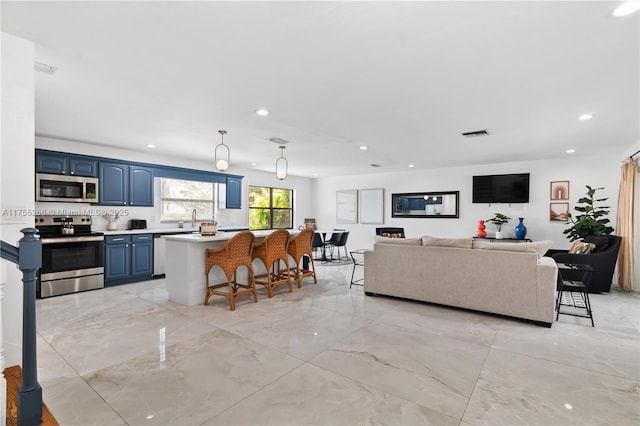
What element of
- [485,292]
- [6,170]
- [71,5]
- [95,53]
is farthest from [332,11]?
[485,292]

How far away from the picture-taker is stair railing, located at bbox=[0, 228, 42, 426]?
1.52 meters

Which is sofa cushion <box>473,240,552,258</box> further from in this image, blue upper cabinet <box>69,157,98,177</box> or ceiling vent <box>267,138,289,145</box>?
blue upper cabinet <box>69,157,98,177</box>

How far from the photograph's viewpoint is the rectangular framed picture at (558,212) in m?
6.46

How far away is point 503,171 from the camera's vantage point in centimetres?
717

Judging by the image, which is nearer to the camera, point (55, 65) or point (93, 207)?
point (55, 65)

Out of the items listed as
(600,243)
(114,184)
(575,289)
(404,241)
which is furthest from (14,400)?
(600,243)

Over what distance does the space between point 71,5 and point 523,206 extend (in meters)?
7.74

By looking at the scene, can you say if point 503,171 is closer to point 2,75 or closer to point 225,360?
point 225,360

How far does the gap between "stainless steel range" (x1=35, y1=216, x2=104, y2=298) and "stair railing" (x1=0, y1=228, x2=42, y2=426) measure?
381 cm

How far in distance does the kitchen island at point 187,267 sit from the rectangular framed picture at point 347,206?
5.52 meters

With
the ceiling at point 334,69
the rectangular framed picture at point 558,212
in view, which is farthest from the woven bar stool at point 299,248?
the rectangular framed picture at point 558,212

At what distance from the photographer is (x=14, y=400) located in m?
1.82

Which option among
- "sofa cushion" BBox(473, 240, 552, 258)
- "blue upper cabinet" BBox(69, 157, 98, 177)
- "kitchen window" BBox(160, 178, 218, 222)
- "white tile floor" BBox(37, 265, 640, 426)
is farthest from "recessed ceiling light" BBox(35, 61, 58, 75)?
"sofa cushion" BBox(473, 240, 552, 258)

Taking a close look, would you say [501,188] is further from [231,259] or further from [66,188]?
[66,188]
